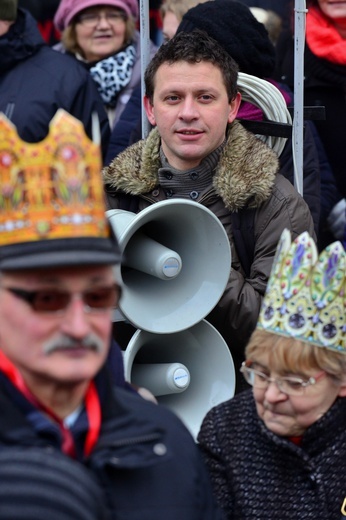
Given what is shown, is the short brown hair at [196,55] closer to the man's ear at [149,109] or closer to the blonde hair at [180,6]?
the man's ear at [149,109]

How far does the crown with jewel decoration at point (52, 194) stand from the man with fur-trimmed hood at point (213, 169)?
6.54ft

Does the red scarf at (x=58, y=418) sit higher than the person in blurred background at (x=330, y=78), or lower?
higher

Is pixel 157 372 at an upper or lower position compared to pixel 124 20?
lower

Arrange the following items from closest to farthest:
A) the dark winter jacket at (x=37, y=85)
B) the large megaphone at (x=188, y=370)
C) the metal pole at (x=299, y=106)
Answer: the large megaphone at (x=188, y=370), the metal pole at (x=299, y=106), the dark winter jacket at (x=37, y=85)

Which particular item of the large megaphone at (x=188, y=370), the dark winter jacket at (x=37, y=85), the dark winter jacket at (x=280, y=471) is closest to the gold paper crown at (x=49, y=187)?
the dark winter jacket at (x=280, y=471)

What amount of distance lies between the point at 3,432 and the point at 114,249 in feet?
1.20

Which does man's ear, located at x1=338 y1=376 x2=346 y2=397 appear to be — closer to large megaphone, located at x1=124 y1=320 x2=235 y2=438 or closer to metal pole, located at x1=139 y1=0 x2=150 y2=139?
large megaphone, located at x1=124 y1=320 x2=235 y2=438

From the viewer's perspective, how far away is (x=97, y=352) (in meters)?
2.05

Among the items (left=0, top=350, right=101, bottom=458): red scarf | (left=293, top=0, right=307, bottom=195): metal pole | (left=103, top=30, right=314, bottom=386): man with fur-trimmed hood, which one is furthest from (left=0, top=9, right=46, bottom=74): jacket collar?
(left=0, top=350, right=101, bottom=458): red scarf

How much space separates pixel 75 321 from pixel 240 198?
7.04ft

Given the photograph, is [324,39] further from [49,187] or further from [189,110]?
[49,187]

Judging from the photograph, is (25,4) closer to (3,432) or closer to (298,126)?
(298,126)

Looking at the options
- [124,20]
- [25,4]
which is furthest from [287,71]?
[25,4]

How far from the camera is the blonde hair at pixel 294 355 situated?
10.5 feet
